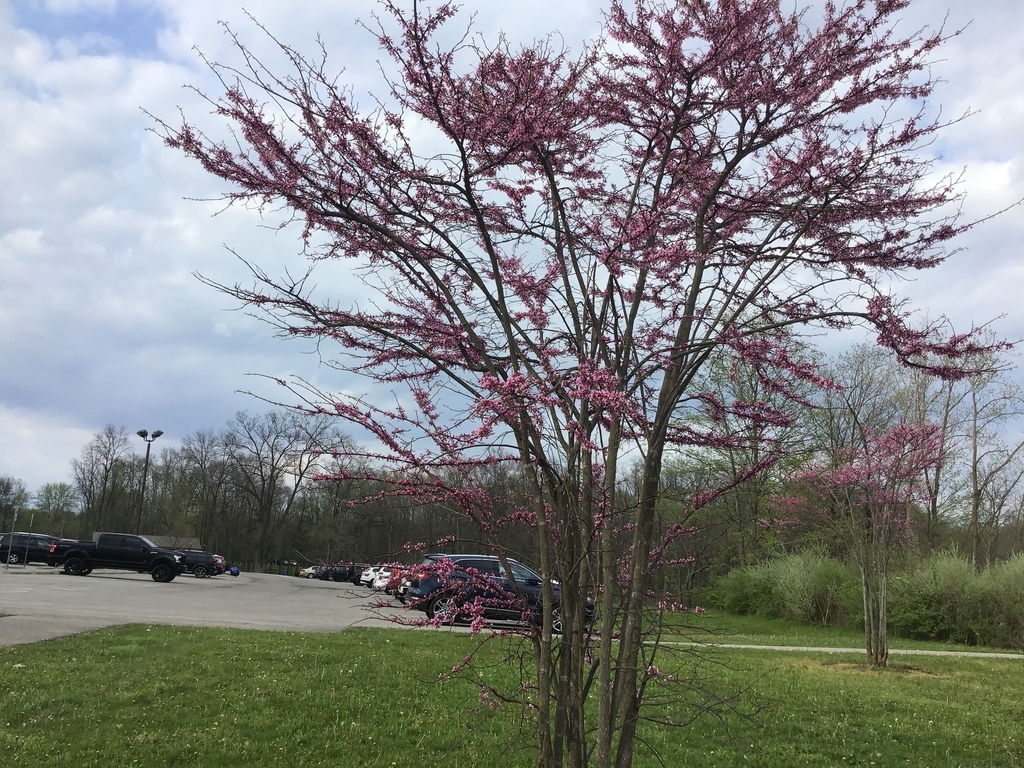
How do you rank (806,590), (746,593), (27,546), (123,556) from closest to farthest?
1. (806,590)
2. (746,593)
3. (123,556)
4. (27,546)

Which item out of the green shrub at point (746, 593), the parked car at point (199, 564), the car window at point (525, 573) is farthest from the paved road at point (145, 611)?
the parked car at point (199, 564)

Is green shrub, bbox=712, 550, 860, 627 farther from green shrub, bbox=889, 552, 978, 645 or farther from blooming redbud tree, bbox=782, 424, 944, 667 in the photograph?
blooming redbud tree, bbox=782, 424, 944, 667

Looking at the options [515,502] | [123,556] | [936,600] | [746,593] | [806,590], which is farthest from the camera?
[123,556]

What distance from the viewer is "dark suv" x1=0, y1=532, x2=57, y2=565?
31516 mm

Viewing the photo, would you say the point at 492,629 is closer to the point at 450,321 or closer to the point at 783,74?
the point at 450,321

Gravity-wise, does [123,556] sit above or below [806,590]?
below

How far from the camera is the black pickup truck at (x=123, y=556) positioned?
81.1 feet

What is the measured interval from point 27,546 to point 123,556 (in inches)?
412

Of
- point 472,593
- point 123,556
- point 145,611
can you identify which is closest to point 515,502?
point 472,593

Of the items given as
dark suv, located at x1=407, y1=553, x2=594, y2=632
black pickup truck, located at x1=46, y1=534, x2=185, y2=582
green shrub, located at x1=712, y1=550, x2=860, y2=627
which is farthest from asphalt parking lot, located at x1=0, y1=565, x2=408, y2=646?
green shrub, located at x1=712, y1=550, x2=860, y2=627

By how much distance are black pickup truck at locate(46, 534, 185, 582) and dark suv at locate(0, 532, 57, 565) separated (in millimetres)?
7783

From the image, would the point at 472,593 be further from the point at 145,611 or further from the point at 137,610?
the point at 137,610

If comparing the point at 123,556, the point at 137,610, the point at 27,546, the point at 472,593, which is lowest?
the point at 27,546

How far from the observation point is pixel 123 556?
974 inches
